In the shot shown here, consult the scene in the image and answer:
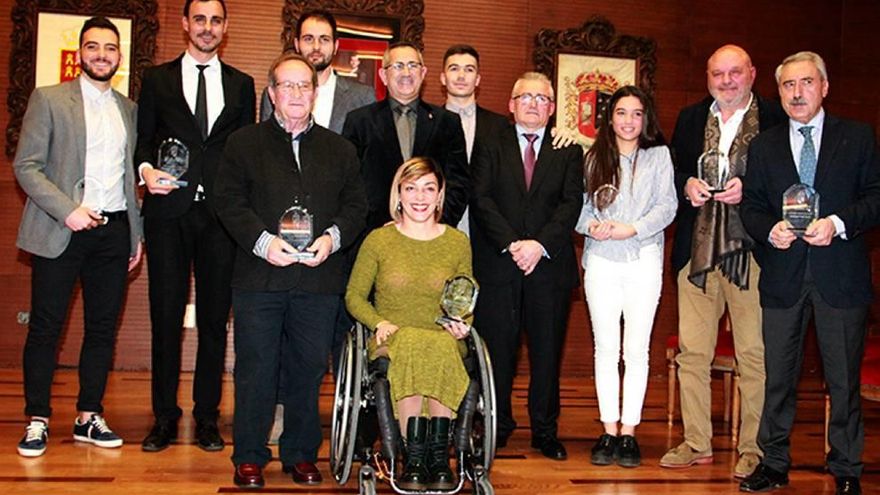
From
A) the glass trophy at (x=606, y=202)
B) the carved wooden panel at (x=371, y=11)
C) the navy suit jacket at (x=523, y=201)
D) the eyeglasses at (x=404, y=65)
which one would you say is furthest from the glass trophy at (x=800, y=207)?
the carved wooden panel at (x=371, y=11)

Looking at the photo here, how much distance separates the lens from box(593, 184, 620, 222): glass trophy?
376 centimetres

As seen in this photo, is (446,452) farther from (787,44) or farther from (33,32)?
(787,44)

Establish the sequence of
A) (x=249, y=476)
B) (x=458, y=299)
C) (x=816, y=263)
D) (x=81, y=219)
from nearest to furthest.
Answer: (x=458, y=299) → (x=249, y=476) → (x=816, y=263) → (x=81, y=219)

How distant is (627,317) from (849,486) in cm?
102

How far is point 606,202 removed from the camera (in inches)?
148

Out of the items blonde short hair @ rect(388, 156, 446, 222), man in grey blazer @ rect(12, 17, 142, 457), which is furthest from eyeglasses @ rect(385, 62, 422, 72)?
man in grey blazer @ rect(12, 17, 142, 457)

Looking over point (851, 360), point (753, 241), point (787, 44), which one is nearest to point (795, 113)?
point (753, 241)

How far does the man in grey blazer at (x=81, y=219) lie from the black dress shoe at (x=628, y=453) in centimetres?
207

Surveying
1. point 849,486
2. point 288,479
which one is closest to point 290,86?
point 288,479

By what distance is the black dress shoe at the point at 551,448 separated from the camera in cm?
385

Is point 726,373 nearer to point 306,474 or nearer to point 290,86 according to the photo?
point 306,474

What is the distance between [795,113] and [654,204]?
65 cm

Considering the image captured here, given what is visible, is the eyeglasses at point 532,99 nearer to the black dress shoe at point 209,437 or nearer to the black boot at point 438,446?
the black boot at point 438,446

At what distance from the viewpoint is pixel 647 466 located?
12.5ft
